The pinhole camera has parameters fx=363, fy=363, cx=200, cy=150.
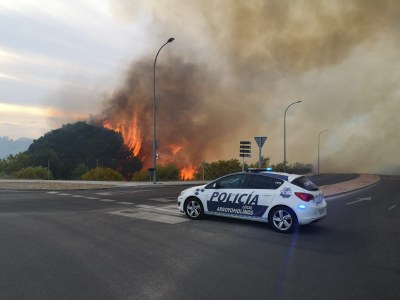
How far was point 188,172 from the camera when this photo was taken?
150 feet

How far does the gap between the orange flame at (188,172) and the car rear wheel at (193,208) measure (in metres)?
31.6

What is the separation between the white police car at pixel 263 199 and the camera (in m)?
7.89

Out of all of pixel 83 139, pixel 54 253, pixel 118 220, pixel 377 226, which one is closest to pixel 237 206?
pixel 118 220

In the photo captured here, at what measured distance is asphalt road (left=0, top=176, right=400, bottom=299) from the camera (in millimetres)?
4352

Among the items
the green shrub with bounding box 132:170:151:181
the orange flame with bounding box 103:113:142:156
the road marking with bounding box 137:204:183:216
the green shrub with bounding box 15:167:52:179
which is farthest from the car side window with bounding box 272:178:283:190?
the orange flame with bounding box 103:113:142:156

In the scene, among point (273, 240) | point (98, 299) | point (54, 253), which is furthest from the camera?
point (273, 240)

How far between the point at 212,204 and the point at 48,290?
5.27 metres

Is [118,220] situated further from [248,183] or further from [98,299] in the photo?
[98,299]

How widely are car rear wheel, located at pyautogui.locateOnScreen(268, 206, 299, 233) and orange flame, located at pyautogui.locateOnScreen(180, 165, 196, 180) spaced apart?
1308 inches

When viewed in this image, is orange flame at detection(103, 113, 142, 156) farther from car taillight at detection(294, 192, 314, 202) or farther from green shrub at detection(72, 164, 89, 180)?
car taillight at detection(294, 192, 314, 202)

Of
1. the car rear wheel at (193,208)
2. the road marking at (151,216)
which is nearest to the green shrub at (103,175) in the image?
the road marking at (151,216)

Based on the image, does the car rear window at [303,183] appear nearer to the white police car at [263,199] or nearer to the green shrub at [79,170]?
the white police car at [263,199]

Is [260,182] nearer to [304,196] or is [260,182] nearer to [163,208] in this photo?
[304,196]

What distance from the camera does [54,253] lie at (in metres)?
5.86
